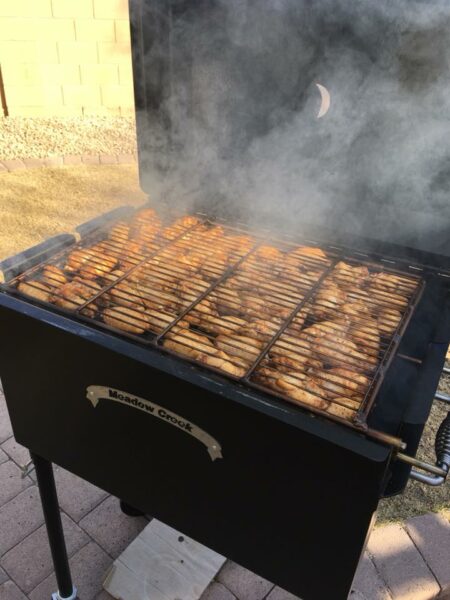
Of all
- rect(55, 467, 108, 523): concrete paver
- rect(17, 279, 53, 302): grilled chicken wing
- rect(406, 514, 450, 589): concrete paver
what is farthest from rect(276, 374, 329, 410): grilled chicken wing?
rect(55, 467, 108, 523): concrete paver

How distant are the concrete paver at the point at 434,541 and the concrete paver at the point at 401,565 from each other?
0.03m

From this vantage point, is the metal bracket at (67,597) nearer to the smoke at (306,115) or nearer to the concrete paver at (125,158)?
the smoke at (306,115)

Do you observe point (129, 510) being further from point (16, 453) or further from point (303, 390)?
point (303, 390)

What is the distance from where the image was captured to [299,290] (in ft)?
6.13

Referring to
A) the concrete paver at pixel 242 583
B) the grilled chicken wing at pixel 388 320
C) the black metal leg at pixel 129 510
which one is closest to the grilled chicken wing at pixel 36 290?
the grilled chicken wing at pixel 388 320

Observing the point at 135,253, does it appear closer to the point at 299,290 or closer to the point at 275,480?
the point at 299,290

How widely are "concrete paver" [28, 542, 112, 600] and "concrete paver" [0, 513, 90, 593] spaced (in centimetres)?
3

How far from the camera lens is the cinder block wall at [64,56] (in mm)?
6867

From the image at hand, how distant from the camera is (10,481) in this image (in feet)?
9.14

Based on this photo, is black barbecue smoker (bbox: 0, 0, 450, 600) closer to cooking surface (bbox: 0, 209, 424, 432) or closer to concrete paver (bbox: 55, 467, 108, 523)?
cooking surface (bbox: 0, 209, 424, 432)

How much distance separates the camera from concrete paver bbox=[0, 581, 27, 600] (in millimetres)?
2303

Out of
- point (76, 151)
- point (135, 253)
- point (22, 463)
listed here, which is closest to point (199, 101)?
point (135, 253)

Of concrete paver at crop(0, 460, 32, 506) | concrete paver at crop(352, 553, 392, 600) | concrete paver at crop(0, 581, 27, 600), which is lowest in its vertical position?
concrete paver at crop(0, 581, 27, 600)

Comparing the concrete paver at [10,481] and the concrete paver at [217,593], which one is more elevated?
the concrete paver at [10,481]
